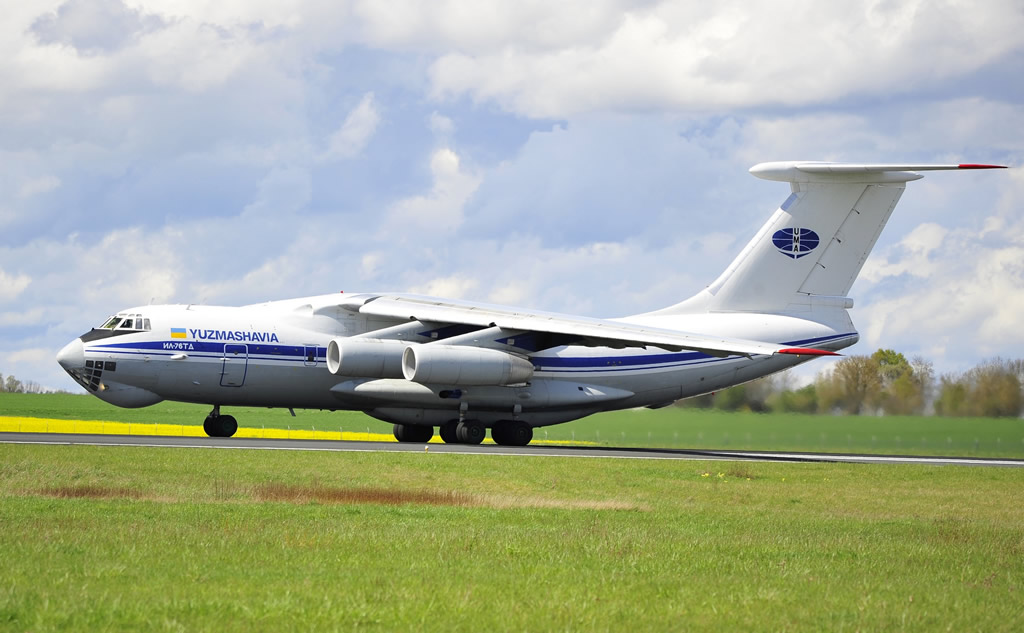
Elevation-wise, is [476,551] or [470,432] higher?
[470,432]

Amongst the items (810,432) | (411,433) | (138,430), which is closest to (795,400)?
(810,432)

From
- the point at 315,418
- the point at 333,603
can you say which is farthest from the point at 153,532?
the point at 315,418

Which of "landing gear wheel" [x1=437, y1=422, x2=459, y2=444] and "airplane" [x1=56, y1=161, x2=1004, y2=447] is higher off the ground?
"airplane" [x1=56, y1=161, x2=1004, y2=447]

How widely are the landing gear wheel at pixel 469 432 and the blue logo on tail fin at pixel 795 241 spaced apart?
8535mm

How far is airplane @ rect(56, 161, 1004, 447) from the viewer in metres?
24.0

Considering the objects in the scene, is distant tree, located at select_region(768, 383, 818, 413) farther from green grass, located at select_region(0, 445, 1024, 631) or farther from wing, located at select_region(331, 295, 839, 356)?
green grass, located at select_region(0, 445, 1024, 631)

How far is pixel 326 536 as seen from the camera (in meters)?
10.2

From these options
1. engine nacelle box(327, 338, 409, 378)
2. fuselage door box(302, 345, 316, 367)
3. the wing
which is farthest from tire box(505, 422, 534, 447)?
fuselage door box(302, 345, 316, 367)

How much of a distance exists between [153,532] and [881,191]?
71.7ft

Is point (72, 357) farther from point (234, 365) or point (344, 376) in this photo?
point (344, 376)

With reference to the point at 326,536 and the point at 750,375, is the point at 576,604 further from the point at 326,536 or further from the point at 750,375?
the point at 750,375

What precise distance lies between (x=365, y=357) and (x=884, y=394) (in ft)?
38.9

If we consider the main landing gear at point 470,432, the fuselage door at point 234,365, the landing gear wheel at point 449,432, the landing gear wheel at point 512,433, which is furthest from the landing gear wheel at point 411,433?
the fuselage door at point 234,365

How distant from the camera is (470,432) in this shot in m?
25.8
